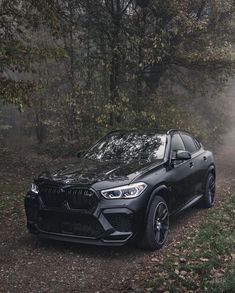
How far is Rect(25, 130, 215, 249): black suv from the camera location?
6.55m

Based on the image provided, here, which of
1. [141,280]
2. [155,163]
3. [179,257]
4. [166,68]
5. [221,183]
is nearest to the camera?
[141,280]

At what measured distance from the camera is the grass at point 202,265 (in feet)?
18.2

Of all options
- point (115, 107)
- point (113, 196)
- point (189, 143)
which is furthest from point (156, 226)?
point (115, 107)

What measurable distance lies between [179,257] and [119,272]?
95 cm

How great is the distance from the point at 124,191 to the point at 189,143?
337 cm

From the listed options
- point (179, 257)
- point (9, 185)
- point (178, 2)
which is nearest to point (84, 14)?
point (178, 2)

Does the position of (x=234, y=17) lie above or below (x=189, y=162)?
above

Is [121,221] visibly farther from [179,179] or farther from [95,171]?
[179,179]

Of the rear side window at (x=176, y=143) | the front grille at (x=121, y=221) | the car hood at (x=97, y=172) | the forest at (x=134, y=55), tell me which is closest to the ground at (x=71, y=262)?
the front grille at (x=121, y=221)

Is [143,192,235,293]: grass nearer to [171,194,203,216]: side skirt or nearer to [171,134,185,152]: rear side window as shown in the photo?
[171,194,203,216]: side skirt

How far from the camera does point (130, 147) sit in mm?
8312

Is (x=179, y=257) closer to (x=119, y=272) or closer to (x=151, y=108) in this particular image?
(x=119, y=272)

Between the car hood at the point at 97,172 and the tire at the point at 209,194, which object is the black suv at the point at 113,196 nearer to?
the car hood at the point at 97,172

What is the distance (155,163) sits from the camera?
7645mm
